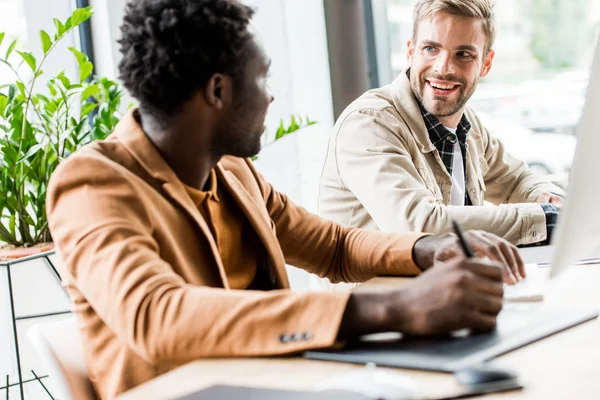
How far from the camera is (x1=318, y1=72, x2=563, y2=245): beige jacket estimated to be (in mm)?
2340

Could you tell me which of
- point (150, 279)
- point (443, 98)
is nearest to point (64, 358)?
point (150, 279)

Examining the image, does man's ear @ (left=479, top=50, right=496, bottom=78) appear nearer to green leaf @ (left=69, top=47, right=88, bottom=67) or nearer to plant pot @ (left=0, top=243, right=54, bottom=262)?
green leaf @ (left=69, top=47, right=88, bottom=67)

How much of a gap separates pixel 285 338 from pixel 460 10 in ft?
5.47

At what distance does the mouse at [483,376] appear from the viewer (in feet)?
3.36

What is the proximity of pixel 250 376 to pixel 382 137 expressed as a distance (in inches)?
55.6

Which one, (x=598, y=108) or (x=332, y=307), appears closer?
(x=598, y=108)

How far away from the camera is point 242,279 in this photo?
1.70 metres

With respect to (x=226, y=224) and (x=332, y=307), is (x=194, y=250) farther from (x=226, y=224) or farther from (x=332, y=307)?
(x=332, y=307)

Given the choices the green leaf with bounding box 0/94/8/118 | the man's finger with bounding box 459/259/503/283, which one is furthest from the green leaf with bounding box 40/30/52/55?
the man's finger with bounding box 459/259/503/283

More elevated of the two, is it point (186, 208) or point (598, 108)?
point (598, 108)

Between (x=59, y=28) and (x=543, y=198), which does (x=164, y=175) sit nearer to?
(x=59, y=28)

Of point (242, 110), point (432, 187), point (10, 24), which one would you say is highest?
point (10, 24)

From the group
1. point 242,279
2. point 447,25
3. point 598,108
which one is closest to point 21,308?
point 242,279

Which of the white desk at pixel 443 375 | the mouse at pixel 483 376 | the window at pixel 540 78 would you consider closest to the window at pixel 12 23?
the window at pixel 540 78
